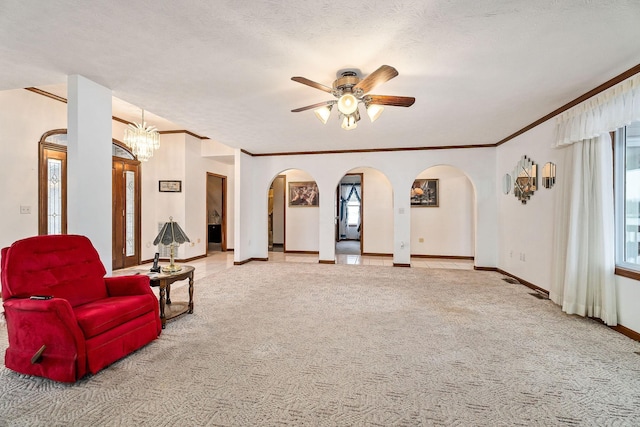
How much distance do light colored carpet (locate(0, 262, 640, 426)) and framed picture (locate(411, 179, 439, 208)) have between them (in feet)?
13.1

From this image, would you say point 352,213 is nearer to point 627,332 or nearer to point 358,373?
point 627,332

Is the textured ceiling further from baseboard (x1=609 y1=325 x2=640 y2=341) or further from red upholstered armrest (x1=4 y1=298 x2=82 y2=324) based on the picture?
Answer: baseboard (x1=609 y1=325 x2=640 y2=341)

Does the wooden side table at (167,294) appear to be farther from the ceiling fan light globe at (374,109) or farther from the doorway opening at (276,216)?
the doorway opening at (276,216)

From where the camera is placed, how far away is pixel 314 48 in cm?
245

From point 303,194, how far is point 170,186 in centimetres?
338

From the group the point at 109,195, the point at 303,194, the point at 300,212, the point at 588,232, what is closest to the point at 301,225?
the point at 300,212

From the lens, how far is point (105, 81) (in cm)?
310

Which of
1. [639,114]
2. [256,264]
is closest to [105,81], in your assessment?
[256,264]

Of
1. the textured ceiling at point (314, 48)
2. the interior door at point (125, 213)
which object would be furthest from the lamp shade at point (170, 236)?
the interior door at point (125, 213)

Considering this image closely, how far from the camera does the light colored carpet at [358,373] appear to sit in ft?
5.80

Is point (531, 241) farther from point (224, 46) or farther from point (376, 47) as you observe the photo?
point (224, 46)

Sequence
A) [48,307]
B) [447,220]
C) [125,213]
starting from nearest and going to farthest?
[48,307] < [125,213] < [447,220]

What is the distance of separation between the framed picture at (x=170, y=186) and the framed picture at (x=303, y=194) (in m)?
2.98

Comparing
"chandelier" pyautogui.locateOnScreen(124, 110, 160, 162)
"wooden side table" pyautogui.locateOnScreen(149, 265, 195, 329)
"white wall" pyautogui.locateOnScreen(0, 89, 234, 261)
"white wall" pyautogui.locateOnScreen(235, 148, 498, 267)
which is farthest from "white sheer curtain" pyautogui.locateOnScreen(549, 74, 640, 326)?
"white wall" pyautogui.locateOnScreen(0, 89, 234, 261)
